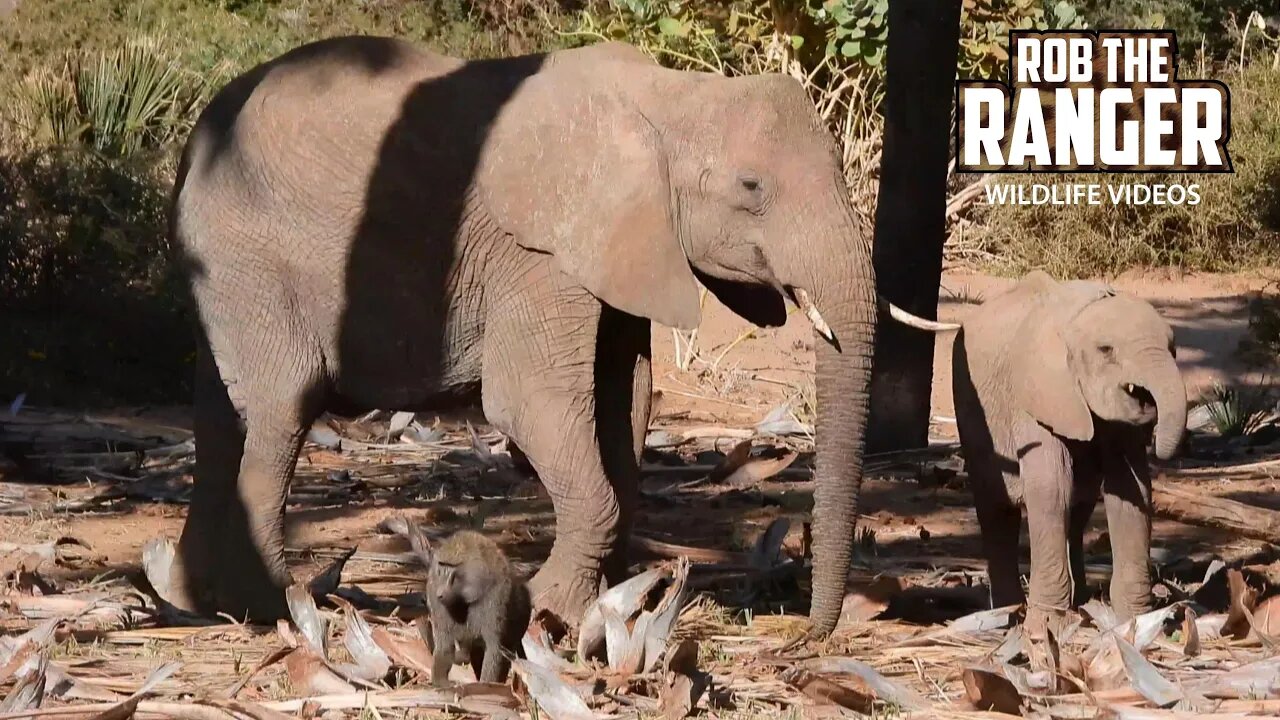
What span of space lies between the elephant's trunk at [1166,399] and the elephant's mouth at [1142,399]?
6 cm

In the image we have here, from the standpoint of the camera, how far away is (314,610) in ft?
21.2

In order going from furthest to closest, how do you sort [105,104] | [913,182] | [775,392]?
1. [105,104]
2. [775,392]
3. [913,182]

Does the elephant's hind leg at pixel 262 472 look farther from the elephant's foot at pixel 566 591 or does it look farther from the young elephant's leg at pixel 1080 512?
the young elephant's leg at pixel 1080 512

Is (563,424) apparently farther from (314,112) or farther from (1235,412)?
(1235,412)

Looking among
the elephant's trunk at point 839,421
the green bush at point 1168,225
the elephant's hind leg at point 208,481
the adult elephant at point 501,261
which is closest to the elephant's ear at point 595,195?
the adult elephant at point 501,261

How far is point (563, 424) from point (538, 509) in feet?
10.3

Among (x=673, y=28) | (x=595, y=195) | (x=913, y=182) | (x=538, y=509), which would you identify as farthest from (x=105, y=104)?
(x=595, y=195)

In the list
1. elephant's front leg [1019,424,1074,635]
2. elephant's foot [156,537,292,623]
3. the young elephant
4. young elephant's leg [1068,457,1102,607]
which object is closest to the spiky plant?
young elephant's leg [1068,457,1102,607]

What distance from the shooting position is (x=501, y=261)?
7.25 meters

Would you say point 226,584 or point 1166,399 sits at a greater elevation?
point 1166,399

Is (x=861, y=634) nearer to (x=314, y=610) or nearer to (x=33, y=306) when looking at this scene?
(x=314, y=610)

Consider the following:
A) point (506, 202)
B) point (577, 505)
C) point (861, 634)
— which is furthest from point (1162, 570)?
point (506, 202)

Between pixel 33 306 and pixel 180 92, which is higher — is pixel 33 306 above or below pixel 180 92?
below

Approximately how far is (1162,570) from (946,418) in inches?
197
